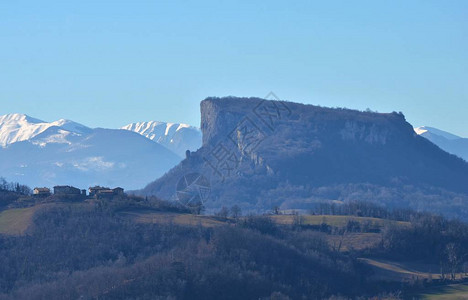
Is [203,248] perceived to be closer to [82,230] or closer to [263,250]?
[263,250]

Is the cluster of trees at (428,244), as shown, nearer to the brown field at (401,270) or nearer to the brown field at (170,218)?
the brown field at (401,270)

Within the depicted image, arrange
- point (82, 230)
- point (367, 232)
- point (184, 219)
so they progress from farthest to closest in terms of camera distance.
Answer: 1. point (367, 232)
2. point (184, 219)
3. point (82, 230)

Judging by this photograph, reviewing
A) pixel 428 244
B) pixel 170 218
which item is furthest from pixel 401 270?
pixel 170 218

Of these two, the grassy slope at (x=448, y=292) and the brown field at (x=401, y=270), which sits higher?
the brown field at (x=401, y=270)

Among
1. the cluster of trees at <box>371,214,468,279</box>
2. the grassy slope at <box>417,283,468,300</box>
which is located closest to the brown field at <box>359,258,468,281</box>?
the cluster of trees at <box>371,214,468,279</box>

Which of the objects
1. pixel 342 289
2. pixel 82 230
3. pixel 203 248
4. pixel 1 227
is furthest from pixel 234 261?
pixel 1 227

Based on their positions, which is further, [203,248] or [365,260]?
[365,260]

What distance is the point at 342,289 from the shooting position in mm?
153250

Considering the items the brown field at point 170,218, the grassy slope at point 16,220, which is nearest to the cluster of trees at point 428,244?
the brown field at point 170,218

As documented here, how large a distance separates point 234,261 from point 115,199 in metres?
44.7

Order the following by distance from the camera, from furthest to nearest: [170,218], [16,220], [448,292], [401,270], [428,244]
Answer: [428,244]
[170,218]
[16,220]
[401,270]
[448,292]

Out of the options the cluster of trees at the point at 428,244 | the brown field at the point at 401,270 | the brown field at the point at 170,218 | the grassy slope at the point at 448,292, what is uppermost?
the brown field at the point at 170,218

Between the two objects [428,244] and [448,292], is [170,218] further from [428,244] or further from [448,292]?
[448,292]

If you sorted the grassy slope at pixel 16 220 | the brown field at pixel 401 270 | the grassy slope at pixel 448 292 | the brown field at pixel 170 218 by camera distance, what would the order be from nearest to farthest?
1. the grassy slope at pixel 448 292
2. the brown field at pixel 401 270
3. the grassy slope at pixel 16 220
4. the brown field at pixel 170 218
